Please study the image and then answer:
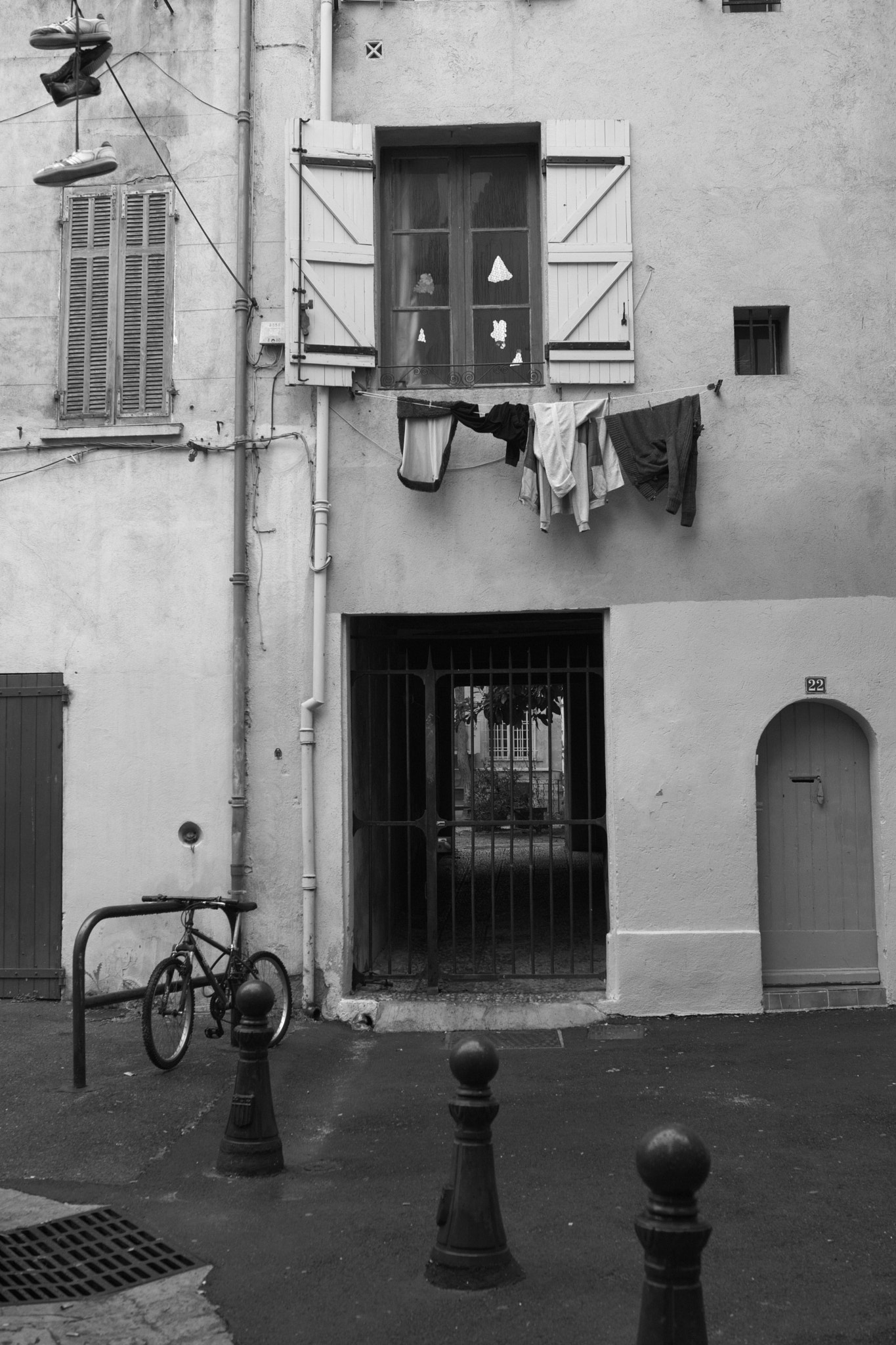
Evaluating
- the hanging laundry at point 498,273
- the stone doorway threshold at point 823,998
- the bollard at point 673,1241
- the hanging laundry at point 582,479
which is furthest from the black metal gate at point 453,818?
the bollard at point 673,1241

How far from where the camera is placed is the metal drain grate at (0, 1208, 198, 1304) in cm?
461

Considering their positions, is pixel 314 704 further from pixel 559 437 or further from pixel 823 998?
pixel 823 998

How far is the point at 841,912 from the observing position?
927 cm

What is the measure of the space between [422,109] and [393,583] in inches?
139

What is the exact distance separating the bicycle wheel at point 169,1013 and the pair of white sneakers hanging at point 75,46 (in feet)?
16.2

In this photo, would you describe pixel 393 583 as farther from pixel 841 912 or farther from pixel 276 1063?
pixel 841 912

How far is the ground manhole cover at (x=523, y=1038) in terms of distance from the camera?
8320 millimetres

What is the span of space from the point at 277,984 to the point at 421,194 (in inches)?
235

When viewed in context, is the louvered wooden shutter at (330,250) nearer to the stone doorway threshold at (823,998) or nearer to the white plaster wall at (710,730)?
the white plaster wall at (710,730)

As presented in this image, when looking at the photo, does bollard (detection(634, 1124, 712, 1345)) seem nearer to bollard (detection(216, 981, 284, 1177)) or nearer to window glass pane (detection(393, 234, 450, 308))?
bollard (detection(216, 981, 284, 1177))

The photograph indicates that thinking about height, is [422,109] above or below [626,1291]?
above

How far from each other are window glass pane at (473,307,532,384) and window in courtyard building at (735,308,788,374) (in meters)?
1.55

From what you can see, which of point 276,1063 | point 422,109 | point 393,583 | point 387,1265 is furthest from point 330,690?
point 387,1265

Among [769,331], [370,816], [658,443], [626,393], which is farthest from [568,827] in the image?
[769,331]
